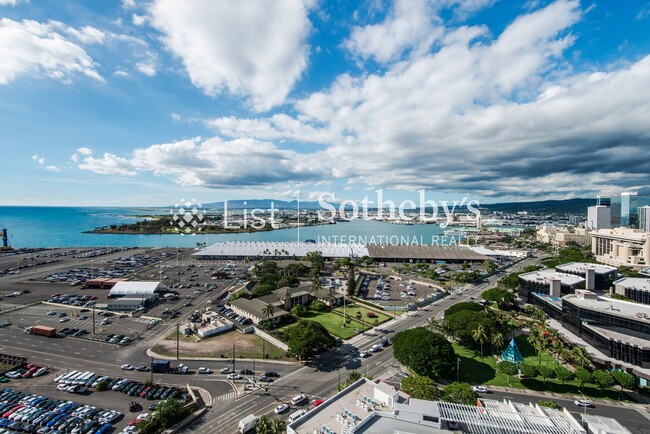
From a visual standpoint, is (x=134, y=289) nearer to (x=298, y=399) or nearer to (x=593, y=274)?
(x=298, y=399)

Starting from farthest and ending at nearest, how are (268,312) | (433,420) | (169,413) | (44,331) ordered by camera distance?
(268,312) < (44,331) < (169,413) < (433,420)

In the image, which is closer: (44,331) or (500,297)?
(44,331)

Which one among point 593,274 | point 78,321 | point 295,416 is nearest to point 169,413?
point 295,416

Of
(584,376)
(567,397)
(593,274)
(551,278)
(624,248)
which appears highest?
(624,248)

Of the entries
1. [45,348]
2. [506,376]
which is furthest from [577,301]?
[45,348]

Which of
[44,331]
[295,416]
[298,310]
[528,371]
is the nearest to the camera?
[295,416]

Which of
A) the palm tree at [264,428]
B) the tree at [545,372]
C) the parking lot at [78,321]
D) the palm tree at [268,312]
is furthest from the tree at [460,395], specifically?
the parking lot at [78,321]
